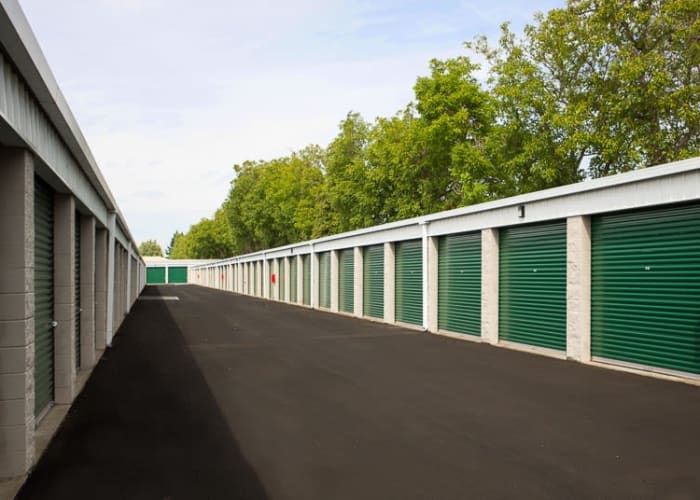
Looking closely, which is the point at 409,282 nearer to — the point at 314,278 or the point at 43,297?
the point at 314,278

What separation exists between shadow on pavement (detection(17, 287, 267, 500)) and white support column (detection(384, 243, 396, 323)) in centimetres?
1241

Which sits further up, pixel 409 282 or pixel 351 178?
pixel 351 178

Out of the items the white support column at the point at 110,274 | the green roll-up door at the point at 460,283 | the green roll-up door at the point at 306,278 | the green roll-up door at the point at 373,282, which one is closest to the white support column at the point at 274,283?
the green roll-up door at the point at 306,278

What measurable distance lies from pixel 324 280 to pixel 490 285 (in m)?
16.5

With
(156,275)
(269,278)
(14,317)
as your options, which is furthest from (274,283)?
(156,275)

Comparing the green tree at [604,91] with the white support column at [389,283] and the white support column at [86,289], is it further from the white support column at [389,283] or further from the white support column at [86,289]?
the white support column at [86,289]

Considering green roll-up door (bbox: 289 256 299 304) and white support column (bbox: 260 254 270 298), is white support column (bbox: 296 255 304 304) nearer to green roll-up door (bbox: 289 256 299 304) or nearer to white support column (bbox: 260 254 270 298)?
green roll-up door (bbox: 289 256 299 304)

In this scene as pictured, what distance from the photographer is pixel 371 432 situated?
7.24 metres

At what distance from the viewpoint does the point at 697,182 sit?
1005cm

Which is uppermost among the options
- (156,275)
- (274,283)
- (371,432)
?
(274,283)

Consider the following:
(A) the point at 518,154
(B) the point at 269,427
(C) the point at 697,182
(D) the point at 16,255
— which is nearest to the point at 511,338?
(C) the point at 697,182

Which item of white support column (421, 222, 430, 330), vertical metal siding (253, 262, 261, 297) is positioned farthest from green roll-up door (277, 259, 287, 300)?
white support column (421, 222, 430, 330)

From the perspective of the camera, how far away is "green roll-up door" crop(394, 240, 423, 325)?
20.8 meters

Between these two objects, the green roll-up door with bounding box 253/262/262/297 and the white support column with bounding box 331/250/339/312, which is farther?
the green roll-up door with bounding box 253/262/262/297
